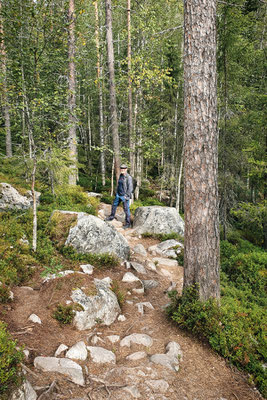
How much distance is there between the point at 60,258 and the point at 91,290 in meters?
1.57

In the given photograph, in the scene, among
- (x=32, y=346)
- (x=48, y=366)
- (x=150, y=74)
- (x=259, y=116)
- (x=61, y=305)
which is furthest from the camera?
(x=259, y=116)

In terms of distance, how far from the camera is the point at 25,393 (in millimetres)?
2025

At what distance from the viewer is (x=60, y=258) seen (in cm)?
523

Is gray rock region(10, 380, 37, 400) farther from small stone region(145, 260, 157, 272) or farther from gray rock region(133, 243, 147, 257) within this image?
gray rock region(133, 243, 147, 257)

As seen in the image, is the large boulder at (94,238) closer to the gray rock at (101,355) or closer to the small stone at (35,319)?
the small stone at (35,319)

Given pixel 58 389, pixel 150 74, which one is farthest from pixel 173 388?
pixel 150 74

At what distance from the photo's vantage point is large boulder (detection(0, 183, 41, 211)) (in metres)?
6.49

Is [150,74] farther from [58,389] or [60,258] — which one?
[58,389]

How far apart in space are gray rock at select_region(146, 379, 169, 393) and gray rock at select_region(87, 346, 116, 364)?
562 mm

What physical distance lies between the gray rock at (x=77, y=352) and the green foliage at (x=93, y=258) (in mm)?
2489

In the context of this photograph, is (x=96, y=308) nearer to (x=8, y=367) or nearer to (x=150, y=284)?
(x=8, y=367)

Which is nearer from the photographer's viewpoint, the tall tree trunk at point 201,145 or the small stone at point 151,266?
the tall tree trunk at point 201,145

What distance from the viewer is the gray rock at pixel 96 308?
11.6ft

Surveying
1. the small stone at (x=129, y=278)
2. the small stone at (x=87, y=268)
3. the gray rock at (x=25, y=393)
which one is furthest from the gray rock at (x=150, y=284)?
the gray rock at (x=25, y=393)
